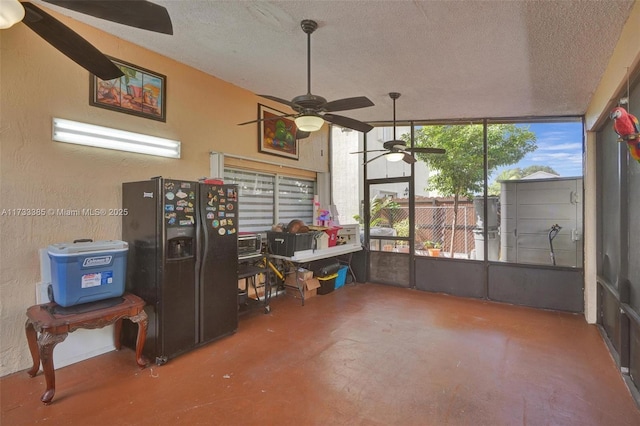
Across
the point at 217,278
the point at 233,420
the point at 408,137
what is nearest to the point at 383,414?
the point at 233,420

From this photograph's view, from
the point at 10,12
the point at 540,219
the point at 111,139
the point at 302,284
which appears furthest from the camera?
the point at 302,284

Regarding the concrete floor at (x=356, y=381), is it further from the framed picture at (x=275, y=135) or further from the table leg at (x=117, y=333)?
the framed picture at (x=275, y=135)

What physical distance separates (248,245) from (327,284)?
1.72 meters

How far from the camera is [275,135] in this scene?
196 inches

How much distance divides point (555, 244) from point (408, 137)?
2763 mm

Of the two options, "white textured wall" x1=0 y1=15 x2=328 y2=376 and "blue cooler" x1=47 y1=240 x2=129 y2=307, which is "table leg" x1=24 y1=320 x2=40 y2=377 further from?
"blue cooler" x1=47 y1=240 x2=129 y2=307

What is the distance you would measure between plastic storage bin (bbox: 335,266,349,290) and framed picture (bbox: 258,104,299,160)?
2.15 metres

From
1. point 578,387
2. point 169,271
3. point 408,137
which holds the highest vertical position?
point 408,137

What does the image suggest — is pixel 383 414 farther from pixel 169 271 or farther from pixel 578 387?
pixel 169 271

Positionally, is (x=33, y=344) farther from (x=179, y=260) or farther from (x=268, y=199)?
(x=268, y=199)

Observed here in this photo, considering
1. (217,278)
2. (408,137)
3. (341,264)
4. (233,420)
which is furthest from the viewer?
(341,264)

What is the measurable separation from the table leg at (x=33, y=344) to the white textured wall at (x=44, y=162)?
0.16 m

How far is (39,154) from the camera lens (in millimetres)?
2699

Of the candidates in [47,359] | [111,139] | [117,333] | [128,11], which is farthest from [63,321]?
[128,11]
